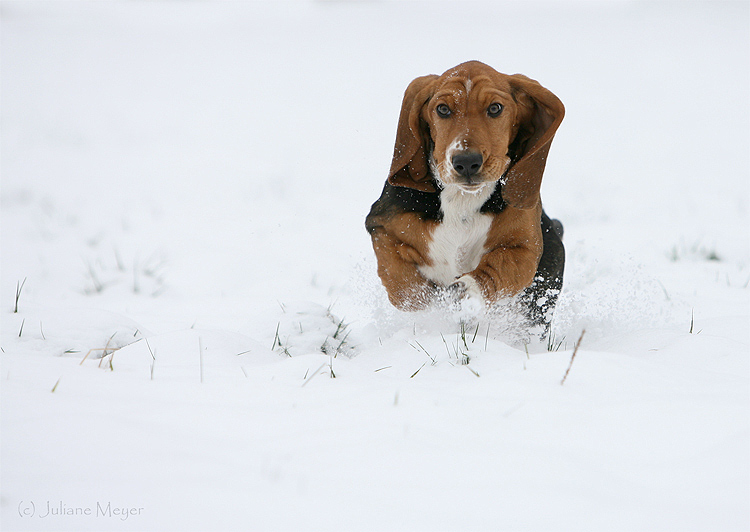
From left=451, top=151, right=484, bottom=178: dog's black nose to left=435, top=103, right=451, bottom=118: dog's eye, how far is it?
29cm

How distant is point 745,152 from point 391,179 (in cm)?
946

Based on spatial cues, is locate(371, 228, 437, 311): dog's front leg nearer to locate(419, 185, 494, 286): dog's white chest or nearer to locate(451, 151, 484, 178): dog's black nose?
locate(419, 185, 494, 286): dog's white chest

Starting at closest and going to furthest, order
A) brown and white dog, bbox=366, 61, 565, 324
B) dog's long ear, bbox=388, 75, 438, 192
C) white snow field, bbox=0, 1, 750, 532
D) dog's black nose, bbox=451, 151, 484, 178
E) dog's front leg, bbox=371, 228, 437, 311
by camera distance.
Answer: white snow field, bbox=0, 1, 750, 532 < dog's black nose, bbox=451, 151, 484, 178 < brown and white dog, bbox=366, 61, 565, 324 < dog's long ear, bbox=388, 75, 438, 192 < dog's front leg, bbox=371, 228, 437, 311

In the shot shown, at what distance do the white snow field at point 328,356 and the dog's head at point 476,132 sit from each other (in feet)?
2.27

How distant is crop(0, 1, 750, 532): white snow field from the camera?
1382 mm

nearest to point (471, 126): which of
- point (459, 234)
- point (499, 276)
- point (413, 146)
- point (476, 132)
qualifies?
point (476, 132)

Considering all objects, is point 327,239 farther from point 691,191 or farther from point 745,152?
point 745,152

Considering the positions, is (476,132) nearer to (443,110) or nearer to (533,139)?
(443,110)

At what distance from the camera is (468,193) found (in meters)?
3.02

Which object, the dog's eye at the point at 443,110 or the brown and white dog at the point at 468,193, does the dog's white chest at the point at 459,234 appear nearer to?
the brown and white dog at the point at 468,193

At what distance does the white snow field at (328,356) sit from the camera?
4.53 feet

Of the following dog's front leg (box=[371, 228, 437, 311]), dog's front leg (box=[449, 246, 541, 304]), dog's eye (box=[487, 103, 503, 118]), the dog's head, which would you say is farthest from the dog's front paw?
dog's eye (box=[487, 103, 503, 118])

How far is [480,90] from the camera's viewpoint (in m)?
2.75

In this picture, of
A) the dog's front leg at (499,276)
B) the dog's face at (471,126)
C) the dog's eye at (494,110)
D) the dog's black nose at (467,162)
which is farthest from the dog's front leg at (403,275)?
the dog's eye at (494,110)
